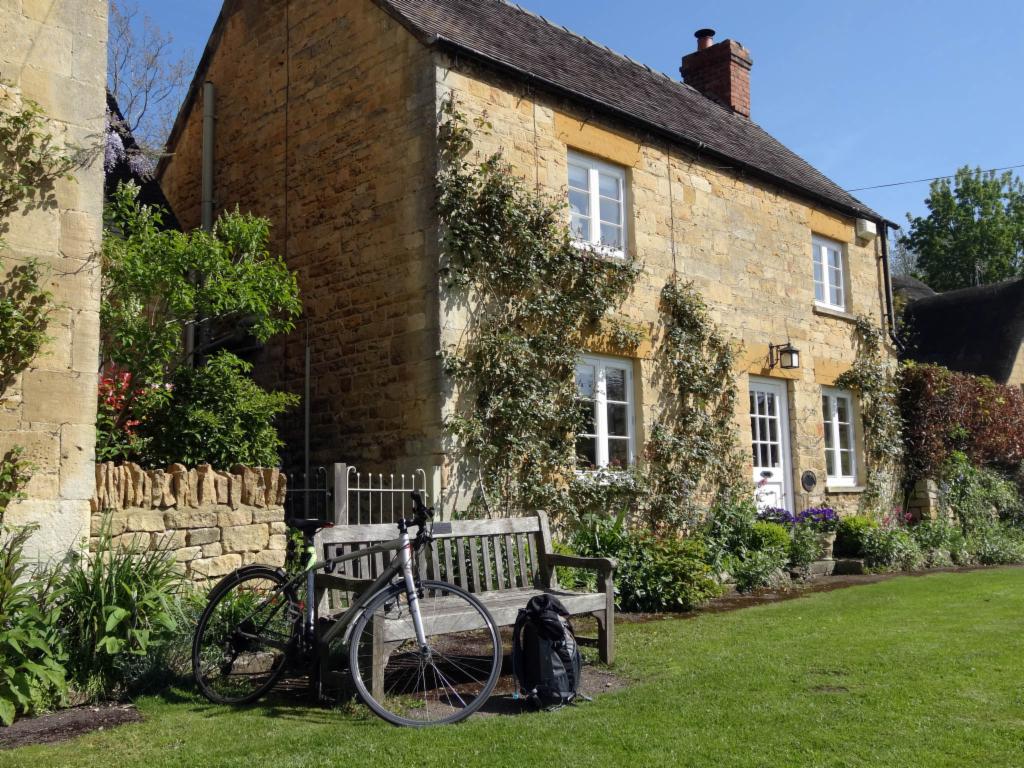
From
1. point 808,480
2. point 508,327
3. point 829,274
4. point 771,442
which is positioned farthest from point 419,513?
point 829,274

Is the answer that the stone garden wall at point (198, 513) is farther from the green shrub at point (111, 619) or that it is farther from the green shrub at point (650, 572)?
the green shrub at point (650, 572)

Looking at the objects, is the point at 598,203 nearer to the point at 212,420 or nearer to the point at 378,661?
the point at 212,420

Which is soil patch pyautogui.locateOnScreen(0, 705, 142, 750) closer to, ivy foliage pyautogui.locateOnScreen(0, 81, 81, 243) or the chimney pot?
ivy foliage pyautogui.locateOnScreen(0, 81, 81, 243)

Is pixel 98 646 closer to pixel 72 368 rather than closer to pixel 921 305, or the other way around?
pixel 72 368

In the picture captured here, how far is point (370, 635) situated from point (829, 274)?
40.9ft

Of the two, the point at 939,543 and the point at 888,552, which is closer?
the point at 888,552

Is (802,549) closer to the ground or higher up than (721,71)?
closer to the ground

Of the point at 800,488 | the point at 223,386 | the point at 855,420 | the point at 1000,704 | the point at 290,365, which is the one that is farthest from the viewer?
the point at 855,420

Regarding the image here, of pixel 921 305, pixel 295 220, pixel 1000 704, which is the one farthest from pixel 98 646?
pixel 921 305

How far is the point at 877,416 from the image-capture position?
1542cm

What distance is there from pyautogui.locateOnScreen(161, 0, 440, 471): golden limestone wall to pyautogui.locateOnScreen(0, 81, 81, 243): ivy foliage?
4.10 m

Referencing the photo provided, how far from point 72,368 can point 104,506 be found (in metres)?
0.97

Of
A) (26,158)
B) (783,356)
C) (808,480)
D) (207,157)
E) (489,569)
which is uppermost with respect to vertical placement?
(207,157)

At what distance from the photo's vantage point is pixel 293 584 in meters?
5.52
